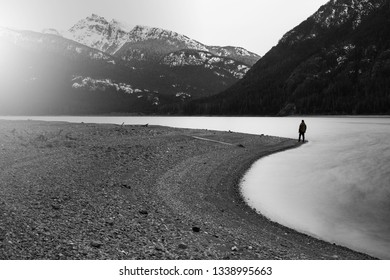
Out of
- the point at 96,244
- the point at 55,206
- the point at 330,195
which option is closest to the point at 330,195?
the point at 330,195

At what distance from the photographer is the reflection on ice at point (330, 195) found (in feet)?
53.7

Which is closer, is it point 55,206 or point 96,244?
point 96,244

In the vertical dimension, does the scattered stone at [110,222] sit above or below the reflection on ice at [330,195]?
above

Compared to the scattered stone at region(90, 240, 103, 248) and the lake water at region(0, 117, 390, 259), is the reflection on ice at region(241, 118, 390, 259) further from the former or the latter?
the scattered stone at region(90, 240, 103, 248)

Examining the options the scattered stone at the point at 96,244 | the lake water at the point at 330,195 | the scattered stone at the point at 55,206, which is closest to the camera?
the scattered stone at the point at 96,244

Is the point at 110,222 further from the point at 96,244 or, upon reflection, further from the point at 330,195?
the point at 330,195

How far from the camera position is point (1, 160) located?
24250 mm

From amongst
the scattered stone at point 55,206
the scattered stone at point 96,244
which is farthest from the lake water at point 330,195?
the scattered stone at point 55,206

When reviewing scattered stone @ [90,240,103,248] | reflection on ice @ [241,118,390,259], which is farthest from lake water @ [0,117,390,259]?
scattered stone @ [90,240,103,248]

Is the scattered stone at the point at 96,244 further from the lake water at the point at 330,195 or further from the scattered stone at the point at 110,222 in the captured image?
the lake water at the point at 330,195

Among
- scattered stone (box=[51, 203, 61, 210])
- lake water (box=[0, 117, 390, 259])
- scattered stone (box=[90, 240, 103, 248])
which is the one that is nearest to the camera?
scattered stone (box=[90, 240, 103, 248])

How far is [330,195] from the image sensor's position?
75.7 feet

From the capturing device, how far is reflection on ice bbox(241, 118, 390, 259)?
16359 millimetres
